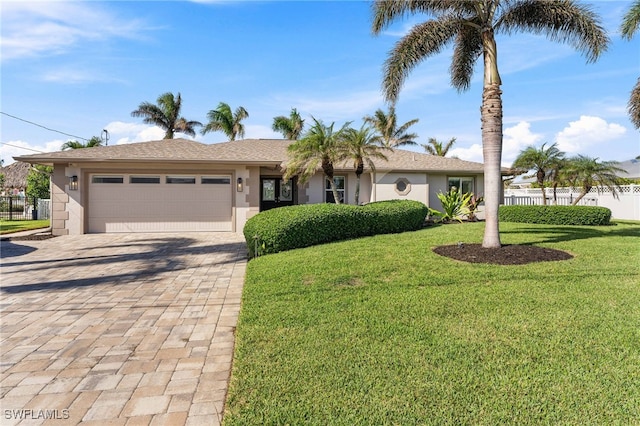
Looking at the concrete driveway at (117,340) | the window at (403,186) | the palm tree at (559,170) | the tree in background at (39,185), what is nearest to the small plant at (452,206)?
the window at (403,186)

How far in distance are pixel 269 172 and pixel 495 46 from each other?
10335mm

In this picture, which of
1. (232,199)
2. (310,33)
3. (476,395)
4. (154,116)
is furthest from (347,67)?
(154,116)

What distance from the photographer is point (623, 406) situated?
249 centimetres

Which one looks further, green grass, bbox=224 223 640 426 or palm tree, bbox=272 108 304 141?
palm tree, bbox=272 108 304 141

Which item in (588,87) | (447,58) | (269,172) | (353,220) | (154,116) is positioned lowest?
(353,220)

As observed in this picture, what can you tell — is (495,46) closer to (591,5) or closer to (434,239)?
(591,5)

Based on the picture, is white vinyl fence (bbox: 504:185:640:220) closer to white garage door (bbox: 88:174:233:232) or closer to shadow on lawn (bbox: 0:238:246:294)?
white garage door (bbox: 88:174:233:232)

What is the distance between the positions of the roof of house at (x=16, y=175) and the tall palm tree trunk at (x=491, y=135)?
4228 centimetres

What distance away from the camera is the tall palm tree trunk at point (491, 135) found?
734 centimetres

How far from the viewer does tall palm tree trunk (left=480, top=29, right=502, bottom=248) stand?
7340 mm

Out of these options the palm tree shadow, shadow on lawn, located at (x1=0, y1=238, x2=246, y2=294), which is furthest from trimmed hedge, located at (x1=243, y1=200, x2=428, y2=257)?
the palm tree shadow

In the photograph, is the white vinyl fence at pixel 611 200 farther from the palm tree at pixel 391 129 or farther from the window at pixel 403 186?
the palm tree at pixel 391 129

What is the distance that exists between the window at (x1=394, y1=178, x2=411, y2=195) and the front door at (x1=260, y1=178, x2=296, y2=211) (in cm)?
500

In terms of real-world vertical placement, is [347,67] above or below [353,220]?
above
